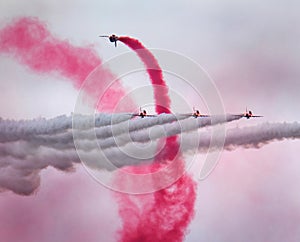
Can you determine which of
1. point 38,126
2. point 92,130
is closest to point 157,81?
point 92,130

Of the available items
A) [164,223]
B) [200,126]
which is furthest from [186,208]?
[200,126]

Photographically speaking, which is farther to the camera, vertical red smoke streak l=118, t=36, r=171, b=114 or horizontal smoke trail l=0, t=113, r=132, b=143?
vertical red smoke streak l=118, t=36, r=171, b=114

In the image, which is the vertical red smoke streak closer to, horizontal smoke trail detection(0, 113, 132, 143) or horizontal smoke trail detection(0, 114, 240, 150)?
horizontal smoke trail detection(0, 114, 240, 150)

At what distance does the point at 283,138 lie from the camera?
223ft

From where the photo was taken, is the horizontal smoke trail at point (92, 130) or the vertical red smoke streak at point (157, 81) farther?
the vertical red smoke streak at point (157, 81)

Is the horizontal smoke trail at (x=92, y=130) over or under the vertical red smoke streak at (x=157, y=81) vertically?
under

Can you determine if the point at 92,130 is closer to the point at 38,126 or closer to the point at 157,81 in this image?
the point at 38,126

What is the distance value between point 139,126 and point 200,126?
5.17 m

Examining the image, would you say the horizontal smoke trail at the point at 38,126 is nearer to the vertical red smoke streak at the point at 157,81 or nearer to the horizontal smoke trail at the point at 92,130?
the horizontal smoke trail at the point at 92,130

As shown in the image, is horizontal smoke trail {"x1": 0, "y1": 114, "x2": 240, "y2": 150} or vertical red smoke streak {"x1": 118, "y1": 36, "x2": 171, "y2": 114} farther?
vertical red smoke streak {"x1": 118, "y1": 36, "x2": 171, "y2": 114}

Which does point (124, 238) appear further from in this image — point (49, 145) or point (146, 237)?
point (49, 145)

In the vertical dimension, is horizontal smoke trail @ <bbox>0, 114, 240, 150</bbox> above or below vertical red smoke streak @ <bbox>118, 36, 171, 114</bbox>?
below

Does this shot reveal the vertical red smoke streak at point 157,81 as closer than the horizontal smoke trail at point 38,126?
No

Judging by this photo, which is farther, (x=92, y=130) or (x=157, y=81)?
(x=157, y=81)
